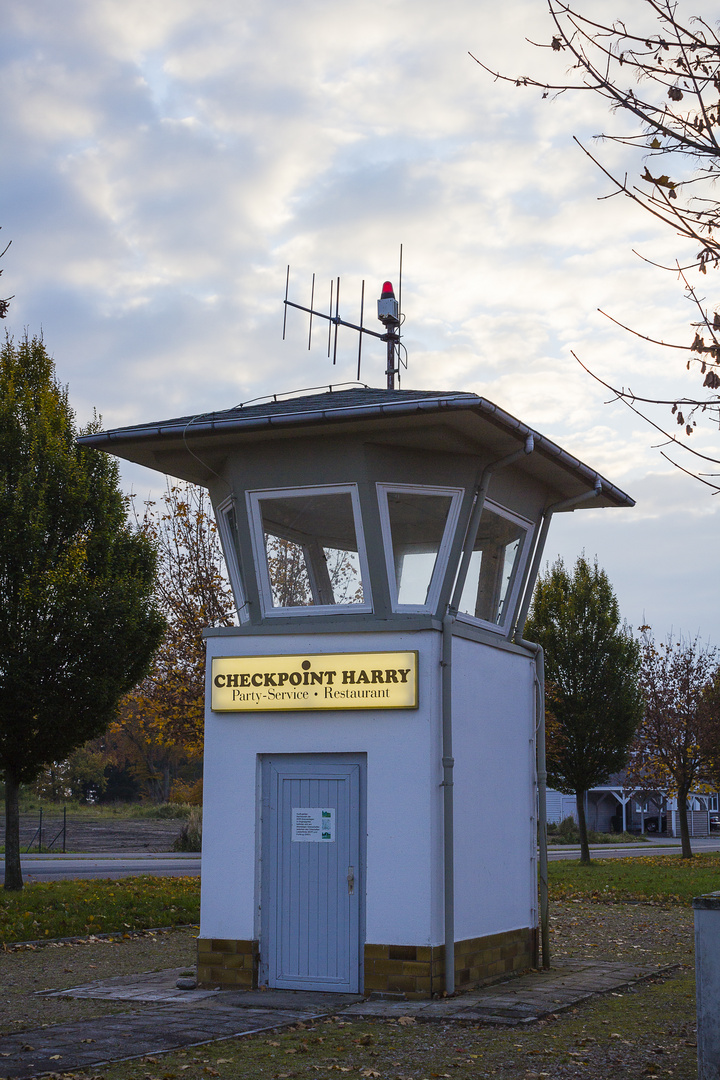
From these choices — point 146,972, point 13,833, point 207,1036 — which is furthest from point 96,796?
point 207,1036

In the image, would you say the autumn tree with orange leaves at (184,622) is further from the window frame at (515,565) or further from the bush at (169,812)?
the bush at (169,812)

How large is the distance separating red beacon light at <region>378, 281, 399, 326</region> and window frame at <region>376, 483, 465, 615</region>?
4.80 meters

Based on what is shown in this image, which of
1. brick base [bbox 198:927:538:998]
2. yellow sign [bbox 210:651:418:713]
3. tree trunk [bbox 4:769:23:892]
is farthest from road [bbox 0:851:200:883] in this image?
yellow sign [bbox 210:651:418:713]

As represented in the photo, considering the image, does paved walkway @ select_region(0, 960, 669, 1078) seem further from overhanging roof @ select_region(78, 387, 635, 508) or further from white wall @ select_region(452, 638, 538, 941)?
overhanging roof @ select_region(78, 387, 635, 508)

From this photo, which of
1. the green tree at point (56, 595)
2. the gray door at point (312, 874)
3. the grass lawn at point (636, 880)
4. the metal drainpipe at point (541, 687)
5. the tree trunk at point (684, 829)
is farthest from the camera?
the tree trunk at point (684, 829)

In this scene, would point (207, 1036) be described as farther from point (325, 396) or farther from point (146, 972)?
point (325, 396)

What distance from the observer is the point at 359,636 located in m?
11.5

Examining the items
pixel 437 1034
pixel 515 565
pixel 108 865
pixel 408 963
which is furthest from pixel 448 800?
pixel 108 865

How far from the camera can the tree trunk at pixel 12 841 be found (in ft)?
63.9

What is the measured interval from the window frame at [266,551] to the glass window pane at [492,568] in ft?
3.95

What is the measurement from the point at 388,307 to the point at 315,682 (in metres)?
6.54

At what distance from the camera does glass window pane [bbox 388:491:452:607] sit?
1184 centimetres

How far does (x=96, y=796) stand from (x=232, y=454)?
5535cm

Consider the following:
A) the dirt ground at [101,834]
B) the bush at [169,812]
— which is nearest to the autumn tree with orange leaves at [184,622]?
the dirt ground at [101,834]
